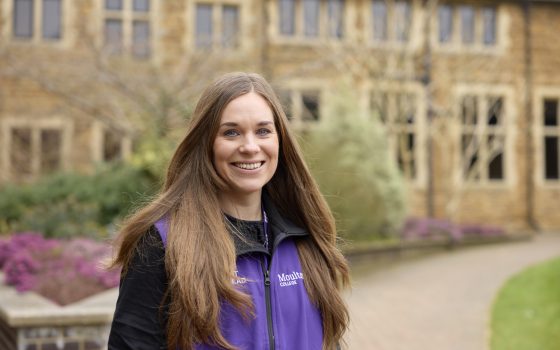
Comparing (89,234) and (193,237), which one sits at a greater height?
(193,237)

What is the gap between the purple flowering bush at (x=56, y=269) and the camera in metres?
5.07

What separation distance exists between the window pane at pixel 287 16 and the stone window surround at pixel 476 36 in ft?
12.0

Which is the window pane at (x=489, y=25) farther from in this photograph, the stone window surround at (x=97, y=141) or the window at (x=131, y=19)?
the stone window surround at (x=97, y=141)

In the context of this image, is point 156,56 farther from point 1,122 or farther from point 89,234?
point 89,234

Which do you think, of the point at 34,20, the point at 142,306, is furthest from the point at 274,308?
the point at 34,20

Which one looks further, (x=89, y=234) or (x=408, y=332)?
(x=89, y=234)

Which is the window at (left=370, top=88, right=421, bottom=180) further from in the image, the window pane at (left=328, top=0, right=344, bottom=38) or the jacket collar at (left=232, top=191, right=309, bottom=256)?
the jacket collar at (left=232, top=191, right=309, bottom=256)

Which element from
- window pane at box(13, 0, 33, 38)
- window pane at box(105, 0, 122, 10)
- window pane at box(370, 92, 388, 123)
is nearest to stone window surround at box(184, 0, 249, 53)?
window pane at box(105, 0, 122, 10)

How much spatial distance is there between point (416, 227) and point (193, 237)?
477 inches

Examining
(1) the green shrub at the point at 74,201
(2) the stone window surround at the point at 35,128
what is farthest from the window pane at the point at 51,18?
(1) the green shrub at the point at 74,201

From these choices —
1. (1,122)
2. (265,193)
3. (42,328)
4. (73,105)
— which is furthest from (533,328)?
(1,122)

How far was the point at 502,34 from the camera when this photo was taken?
58.1 ft

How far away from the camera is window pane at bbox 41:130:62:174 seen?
15120 mm

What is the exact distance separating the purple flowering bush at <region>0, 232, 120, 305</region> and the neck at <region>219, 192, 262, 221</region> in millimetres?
2989
